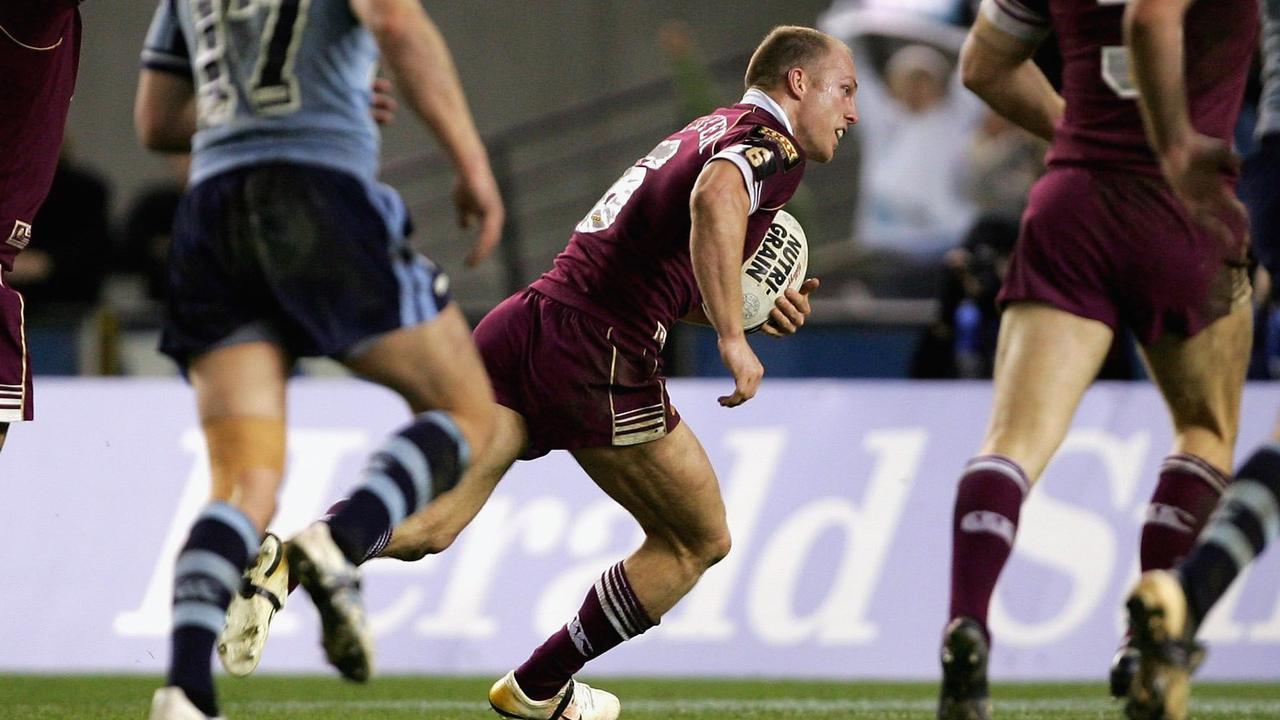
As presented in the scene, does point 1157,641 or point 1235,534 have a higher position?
point 1235,534

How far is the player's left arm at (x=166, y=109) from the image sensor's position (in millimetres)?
4492

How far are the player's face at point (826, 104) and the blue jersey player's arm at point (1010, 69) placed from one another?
34 centimetres

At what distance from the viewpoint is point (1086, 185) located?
464 cm

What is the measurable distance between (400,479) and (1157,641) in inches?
63.7

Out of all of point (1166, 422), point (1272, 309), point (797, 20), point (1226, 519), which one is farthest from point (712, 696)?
point (797, 20)

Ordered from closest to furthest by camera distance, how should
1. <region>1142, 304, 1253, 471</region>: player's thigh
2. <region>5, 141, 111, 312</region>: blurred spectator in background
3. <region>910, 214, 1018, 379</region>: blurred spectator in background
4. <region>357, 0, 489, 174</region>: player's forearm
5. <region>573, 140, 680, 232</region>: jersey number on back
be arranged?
<region>357, 0, 489, 174</region>: player's forearm
<region>1142, 304, 1253, 471</region>: player's thigh
<region>573, 140, 680, 232</region>: jersey number on back
<region>910, 214, 1018, 379</region>: blurred spectator in background
<region>5, 141, 111, 312</region>: blurred spectator in background

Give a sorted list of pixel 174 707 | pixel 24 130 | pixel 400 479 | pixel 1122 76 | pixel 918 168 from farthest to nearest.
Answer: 1. pixel 918 168
2. pixel 24 130
3. pixel 1122 76
4. pixel 400 479
5. pixel 174 707

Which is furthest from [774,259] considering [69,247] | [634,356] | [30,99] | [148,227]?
[148,227]

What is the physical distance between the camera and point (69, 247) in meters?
10.9

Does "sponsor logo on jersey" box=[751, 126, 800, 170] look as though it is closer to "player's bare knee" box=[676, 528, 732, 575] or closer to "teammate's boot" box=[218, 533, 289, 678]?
"player's bare knee" box=[676, 528, 732, 575]

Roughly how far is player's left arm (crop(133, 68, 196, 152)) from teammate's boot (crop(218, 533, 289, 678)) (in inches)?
41.6

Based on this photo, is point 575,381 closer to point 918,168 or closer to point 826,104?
point 826,104

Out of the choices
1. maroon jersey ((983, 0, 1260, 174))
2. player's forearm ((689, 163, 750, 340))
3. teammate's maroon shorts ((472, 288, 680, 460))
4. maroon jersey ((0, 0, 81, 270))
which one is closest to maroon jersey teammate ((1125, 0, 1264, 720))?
maroon jersey ((983, 0, 1260, 174))

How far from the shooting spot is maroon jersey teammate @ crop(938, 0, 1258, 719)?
446 cm
